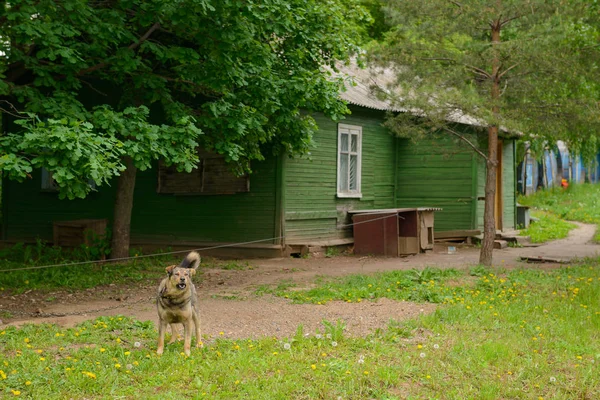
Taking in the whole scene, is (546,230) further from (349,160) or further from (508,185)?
(349,160)

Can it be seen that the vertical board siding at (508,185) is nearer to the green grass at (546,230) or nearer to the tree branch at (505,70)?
the green grass at (546,230)

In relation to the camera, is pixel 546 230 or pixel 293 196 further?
pixel 546 230

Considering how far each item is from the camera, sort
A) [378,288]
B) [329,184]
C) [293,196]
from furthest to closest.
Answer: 1. [329,184]
2. [293,196]
3. [378,288]

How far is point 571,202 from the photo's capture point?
30.7 metres

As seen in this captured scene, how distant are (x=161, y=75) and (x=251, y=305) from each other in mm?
4880

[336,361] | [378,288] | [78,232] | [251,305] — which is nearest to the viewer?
[336,361]

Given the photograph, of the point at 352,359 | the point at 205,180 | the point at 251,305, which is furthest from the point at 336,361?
the point at 205,180

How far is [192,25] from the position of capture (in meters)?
10.5

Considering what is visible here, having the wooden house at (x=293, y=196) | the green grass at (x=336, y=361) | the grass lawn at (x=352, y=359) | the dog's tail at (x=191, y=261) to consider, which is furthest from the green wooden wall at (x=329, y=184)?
the dog's tail at (x=191, y=261)

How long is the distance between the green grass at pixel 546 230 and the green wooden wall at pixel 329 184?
446 cm

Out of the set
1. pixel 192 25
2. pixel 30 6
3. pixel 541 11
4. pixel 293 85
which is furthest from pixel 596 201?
pixel 30 6

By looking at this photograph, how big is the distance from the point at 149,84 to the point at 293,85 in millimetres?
2316

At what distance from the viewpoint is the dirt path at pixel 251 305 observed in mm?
8352

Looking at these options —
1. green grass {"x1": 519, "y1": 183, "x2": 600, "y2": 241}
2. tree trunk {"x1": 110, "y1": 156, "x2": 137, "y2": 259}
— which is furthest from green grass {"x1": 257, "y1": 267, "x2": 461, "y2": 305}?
green grass {"x1": 519, "y1": 183, "x2": 600, "y2": 241}
